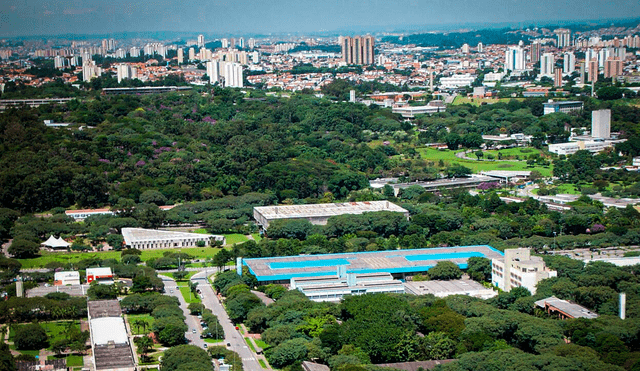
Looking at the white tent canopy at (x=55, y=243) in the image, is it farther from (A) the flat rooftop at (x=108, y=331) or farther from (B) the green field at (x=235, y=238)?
(A) the flat rooftop at (x=108, y=331)

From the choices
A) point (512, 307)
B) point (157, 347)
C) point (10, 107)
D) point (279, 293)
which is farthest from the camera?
point (10, 107)

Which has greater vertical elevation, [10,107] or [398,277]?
[10,107]

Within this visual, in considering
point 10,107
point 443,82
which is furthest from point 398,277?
point 443,82

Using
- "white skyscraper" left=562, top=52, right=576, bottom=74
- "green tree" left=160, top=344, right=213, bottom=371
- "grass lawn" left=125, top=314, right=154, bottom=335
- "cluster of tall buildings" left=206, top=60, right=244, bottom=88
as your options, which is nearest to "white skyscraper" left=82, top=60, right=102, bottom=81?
"cluster of tall buildings" left=206, top=60, right=244, bottom=88

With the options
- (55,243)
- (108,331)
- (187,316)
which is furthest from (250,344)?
(55,243)

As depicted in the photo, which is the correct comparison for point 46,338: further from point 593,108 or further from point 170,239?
point 593,108

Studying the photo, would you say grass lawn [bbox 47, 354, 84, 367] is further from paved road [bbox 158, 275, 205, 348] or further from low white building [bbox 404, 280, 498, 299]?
low white building [bbox 404, 280, 498, 299]
